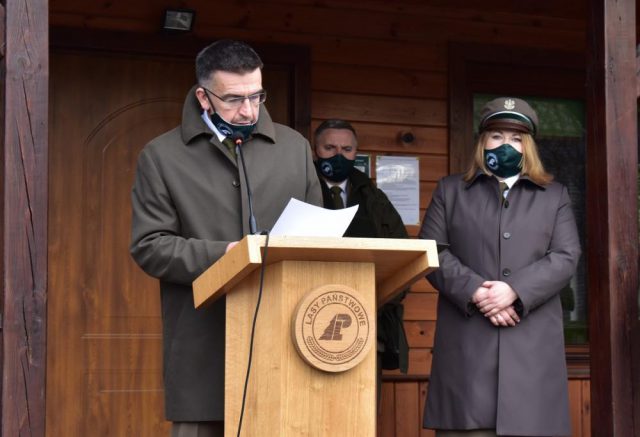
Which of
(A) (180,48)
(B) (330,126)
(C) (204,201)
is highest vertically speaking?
(A) (180,48)

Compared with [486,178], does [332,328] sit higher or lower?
lower

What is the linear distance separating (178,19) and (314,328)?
9.52ft

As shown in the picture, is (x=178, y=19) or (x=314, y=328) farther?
(x=178, y=19)

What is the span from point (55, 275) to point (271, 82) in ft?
4.61

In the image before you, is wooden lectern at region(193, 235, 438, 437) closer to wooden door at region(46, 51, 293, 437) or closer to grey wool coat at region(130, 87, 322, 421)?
grey wool coat at region(130, 87, 322, 421)

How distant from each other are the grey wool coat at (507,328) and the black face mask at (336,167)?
0.92m

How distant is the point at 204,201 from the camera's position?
335cm

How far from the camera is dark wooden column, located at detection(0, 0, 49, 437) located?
3555 mm

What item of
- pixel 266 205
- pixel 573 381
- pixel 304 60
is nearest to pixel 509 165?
pixel 266 205

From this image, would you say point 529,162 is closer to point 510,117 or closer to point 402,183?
point 510,117

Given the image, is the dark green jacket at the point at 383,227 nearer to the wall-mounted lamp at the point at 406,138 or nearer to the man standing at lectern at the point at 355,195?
the man standing at lectern at the point at 355,195

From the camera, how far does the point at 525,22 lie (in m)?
6.03

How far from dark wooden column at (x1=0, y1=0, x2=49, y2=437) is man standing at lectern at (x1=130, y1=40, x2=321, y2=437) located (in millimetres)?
435

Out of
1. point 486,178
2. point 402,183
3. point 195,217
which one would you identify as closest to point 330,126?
point 402,183
